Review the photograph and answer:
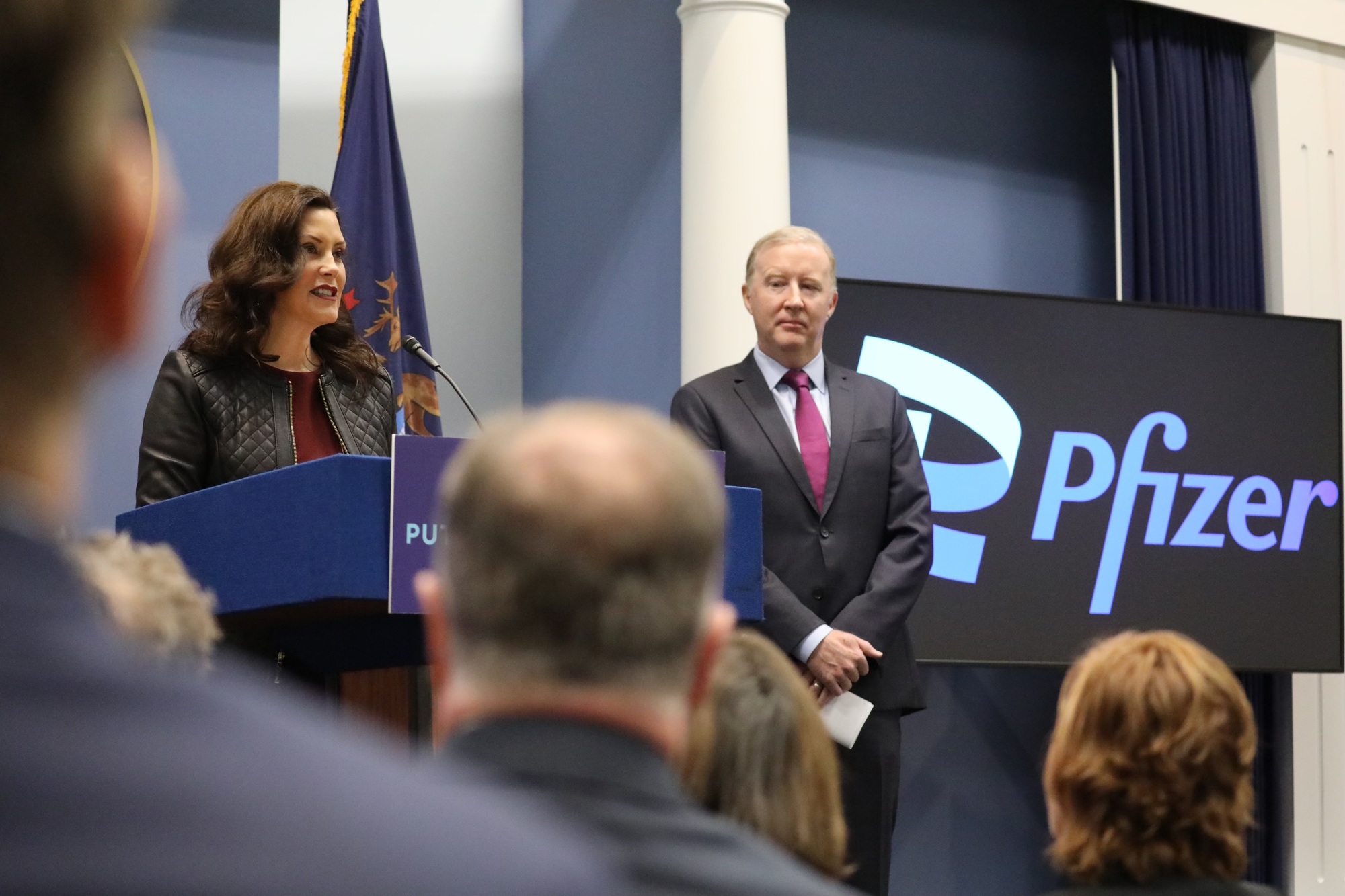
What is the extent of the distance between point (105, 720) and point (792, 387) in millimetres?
3686

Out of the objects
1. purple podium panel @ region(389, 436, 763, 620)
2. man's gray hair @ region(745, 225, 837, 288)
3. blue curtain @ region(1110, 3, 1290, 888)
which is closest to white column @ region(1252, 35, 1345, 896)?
blue curtain @ region(1110, 3, 1290, 888)

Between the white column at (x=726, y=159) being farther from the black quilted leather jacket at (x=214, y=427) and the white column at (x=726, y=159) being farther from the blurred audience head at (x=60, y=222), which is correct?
the blurred audience head at (x=60, y=222)

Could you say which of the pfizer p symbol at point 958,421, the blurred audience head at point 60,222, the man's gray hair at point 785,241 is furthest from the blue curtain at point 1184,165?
the blurred audience head at point 60,222

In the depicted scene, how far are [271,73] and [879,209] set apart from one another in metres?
2.13

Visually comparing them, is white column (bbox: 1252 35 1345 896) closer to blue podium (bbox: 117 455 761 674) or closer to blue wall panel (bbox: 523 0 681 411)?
blue wall panel (bbox: 523 0 681 411)

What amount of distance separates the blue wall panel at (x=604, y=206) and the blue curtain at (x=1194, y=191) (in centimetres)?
161

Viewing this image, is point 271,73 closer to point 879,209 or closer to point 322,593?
point 879,209

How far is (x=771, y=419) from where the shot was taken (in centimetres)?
391

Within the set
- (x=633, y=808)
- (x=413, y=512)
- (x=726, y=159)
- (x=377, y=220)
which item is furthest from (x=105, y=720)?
(x=726, y=159)

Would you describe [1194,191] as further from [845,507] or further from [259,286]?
[259,286]

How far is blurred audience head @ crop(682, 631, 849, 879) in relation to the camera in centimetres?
142

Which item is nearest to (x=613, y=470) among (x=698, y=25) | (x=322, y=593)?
(x=322, y=593)

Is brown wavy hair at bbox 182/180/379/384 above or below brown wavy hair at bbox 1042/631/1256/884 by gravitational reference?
above

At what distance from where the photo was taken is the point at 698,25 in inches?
206
